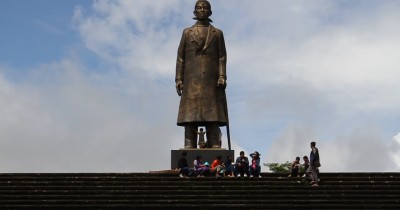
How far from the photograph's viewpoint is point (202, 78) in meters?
26.4

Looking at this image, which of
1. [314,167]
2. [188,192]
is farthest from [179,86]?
[314,167]

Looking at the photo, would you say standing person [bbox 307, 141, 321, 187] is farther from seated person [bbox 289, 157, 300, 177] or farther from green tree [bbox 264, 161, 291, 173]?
green tree [bbox 264, 161, 291, 173]

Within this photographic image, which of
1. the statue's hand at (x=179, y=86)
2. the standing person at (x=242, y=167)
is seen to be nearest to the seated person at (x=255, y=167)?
the standing person at (x=242, y=167)

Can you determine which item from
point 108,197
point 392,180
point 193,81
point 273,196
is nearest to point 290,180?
point 273,196

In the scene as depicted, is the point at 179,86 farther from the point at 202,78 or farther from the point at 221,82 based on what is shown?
the point at 221,82

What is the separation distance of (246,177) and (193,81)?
5629 mm

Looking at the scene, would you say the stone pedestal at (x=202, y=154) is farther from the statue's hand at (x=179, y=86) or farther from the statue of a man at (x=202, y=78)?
the statue's hand at (x=179, y=86)

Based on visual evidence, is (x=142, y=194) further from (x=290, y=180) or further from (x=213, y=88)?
(x=213, y=88)

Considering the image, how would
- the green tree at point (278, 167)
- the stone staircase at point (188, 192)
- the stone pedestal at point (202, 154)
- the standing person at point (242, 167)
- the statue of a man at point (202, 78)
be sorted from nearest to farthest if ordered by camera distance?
the stone staircase at point (188, 192) < the standing person at point (242, 167) < the stone pedestal at point (202, 154) < the statue of a man at point (202, 78) < the green tree at point (278, 167)

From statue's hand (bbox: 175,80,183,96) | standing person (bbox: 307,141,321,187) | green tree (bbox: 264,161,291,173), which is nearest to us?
standing person (bbox: 307,141,321,187)

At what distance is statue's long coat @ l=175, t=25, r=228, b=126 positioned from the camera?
26219 millimetres

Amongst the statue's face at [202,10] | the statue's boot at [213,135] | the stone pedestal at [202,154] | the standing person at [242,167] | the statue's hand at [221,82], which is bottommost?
the standing person at [242,167]

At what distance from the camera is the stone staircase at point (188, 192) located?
66.9ft

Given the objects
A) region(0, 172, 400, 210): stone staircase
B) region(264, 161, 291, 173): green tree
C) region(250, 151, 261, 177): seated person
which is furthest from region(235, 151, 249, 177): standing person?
region(264, 161, 291, 173): green tree
